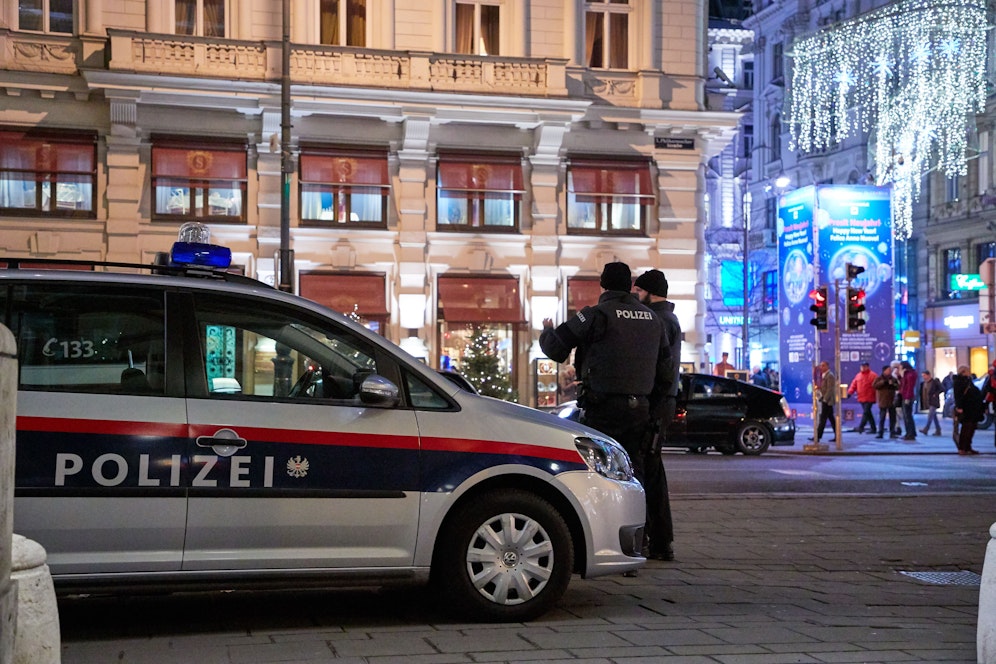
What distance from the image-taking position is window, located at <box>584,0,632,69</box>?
2973 centimetres

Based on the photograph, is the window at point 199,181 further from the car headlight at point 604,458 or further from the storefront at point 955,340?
the storefront at point 955,340

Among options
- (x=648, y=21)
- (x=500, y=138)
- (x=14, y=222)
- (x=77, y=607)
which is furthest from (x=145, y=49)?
(x=77, y=607)

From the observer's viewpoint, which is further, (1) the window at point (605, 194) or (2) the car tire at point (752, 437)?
(1) the window at point (605, 194)

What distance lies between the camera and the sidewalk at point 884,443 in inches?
989

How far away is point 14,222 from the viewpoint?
87.8ft

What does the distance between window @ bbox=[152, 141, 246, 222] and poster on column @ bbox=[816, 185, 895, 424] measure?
44.4 feet

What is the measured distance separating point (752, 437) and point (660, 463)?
1518 cm

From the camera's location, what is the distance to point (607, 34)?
29.8m

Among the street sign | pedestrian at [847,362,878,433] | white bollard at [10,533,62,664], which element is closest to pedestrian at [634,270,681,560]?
white bollard at [10,533,62,664]

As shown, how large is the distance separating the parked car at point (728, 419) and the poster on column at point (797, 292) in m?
8.46

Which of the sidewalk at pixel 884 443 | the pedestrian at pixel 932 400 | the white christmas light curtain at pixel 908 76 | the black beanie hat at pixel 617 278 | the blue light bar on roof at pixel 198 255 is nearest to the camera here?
the blue light bar on roof at pixel 198 255

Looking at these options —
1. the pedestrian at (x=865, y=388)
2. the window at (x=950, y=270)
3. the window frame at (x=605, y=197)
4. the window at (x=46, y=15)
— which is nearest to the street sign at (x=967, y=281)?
the window at (x=950, y=270)

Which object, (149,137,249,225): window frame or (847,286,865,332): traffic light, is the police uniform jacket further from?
(149,137,249,225): window frame

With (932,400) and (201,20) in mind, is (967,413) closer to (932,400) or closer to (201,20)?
(932,400)
